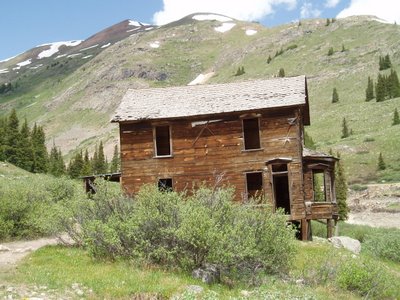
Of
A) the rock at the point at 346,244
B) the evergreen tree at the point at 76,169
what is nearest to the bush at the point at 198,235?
the rock at the point at 346,244

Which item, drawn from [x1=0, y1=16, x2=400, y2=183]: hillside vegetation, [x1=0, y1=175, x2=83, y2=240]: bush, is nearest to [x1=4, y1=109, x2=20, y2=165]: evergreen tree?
[x1=0, y1=175, x2=83, y2=240]: bush

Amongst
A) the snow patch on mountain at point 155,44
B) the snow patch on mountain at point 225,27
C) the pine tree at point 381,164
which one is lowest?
the pine tree at point 381,164

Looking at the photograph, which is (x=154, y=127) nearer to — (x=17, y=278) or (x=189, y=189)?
(x=189, y=189)

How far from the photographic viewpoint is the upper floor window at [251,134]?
2794cm

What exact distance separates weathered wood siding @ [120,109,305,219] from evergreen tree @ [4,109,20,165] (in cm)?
3549

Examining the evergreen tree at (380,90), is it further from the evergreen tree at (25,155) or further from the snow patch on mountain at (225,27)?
the snow patch on mountain at (225,27)

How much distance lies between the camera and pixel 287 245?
14.3 meters

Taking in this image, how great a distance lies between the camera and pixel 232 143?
26.0 meters

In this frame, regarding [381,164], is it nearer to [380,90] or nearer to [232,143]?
[380,90]

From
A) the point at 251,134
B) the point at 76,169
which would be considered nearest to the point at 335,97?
the point at 76,169

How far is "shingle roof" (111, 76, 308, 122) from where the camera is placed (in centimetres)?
2578

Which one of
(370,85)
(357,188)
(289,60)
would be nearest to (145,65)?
(289,60)

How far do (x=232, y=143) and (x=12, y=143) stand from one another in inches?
1615

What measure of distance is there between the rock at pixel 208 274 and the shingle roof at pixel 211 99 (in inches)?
511
